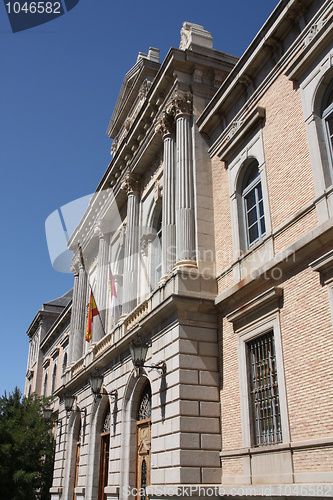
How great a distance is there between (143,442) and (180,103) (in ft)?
33.7

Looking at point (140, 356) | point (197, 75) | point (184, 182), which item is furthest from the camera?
point (197, 75)

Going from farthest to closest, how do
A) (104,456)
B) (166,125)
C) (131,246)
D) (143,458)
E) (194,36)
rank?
(131,246), (104,456), (194,36), (166,125), (143,458)

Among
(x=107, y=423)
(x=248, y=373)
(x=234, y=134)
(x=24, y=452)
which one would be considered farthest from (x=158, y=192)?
(x=24, y=452)

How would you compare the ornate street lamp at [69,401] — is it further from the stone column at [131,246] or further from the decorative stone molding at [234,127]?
the decorative stone molding at [234,127]

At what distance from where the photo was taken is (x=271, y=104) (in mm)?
12664

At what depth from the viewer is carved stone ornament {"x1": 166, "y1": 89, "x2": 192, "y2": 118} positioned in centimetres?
1598

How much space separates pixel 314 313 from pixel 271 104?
5594 mm

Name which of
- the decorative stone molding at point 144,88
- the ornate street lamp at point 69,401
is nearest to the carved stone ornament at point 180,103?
the decorative stone molding at point 144,88

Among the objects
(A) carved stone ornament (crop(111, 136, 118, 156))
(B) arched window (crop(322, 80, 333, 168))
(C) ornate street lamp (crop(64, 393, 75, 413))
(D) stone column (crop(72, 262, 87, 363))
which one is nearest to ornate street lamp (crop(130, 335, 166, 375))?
(B) arched window (crop(322, 80, 333, 168))

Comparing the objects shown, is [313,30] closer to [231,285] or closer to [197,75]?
[197,75]

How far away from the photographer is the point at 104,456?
1903cm

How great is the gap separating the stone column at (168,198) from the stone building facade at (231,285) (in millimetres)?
46

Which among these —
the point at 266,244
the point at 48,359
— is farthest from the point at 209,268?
the point at 48,359

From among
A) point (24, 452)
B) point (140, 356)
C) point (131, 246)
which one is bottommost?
point (24, 452)
